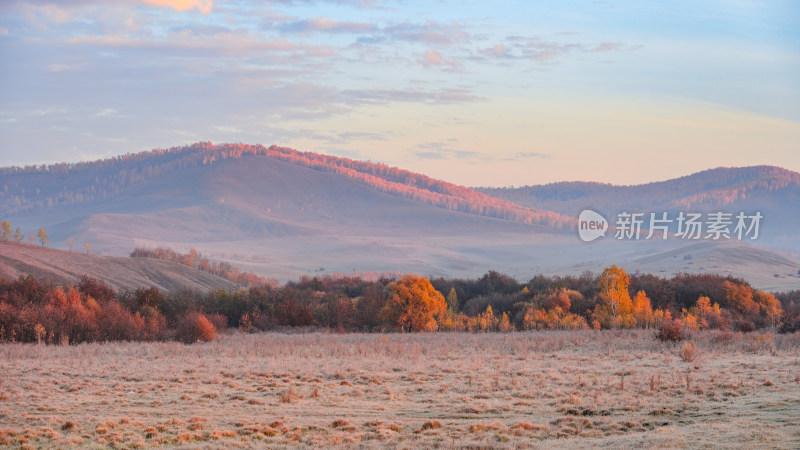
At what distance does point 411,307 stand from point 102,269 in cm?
6570

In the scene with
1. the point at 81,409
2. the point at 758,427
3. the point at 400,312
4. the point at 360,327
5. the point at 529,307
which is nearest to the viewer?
the point at 758,427

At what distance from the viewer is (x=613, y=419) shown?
17344 mm

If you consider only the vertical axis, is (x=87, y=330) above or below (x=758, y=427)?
below

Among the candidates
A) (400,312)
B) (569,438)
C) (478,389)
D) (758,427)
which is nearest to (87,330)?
(400,312)

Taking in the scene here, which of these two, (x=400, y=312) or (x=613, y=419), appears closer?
(x=613, y=419)

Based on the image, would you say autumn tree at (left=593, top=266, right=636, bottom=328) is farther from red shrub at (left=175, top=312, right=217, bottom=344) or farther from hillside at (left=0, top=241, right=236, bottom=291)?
hillside at (left=0, top=241, right=236, bottom=291)

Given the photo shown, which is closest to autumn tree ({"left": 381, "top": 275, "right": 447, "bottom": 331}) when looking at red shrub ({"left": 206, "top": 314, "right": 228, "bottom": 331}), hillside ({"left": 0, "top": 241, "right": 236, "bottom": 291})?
red shrub ({"left": 206, "top": 314, "right": 228, "bottom": 331})

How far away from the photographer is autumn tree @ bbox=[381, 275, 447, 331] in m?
51.9

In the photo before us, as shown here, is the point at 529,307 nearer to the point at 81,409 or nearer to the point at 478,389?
the point at 478,389

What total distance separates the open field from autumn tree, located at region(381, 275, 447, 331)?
57.4ft

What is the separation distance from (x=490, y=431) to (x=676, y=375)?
9183 millimetres

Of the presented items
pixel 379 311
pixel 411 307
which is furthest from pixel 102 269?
pixel 411 307

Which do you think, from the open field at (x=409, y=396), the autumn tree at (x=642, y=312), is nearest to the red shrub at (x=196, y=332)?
the open field at (x=409, y=396)

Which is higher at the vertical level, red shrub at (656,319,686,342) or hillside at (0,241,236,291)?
red shrub at (656,319,686,342)
